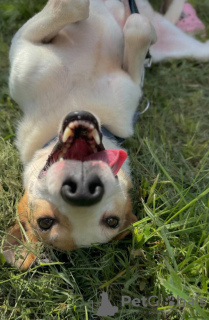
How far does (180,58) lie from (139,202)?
2.26 meters

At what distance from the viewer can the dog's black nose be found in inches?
73.0

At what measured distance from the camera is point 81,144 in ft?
7.11

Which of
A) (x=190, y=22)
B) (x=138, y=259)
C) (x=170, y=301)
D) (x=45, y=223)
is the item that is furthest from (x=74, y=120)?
(x=190, y=22)

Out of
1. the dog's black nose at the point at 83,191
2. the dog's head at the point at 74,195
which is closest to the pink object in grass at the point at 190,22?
the dog's head at the point at 74,195

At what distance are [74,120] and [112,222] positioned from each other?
82 cm

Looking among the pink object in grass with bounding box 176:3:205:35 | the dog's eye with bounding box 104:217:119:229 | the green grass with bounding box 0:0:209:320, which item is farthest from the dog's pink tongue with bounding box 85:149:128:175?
the pink object in grass with bounding box 176:3:205:35

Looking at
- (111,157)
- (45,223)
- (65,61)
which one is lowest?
(45,223)

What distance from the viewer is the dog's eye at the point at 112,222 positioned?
2.26m

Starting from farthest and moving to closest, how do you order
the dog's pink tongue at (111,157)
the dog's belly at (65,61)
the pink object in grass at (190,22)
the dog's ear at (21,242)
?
the pink object in grass at (190,22) → the dog's belly at (65,61) → the dog's ear at (21,242) → the dog's pink tongue at (111,157)

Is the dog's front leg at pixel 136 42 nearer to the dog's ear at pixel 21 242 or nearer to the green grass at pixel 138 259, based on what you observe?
the green grass at pixel 138 259

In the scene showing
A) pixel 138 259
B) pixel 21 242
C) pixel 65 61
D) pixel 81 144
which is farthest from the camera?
pixel 65 61

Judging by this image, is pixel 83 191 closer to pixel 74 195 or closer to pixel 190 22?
pixel 74 195

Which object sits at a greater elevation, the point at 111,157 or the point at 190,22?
the point at 111,157

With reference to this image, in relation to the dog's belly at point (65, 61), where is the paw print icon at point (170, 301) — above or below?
below
